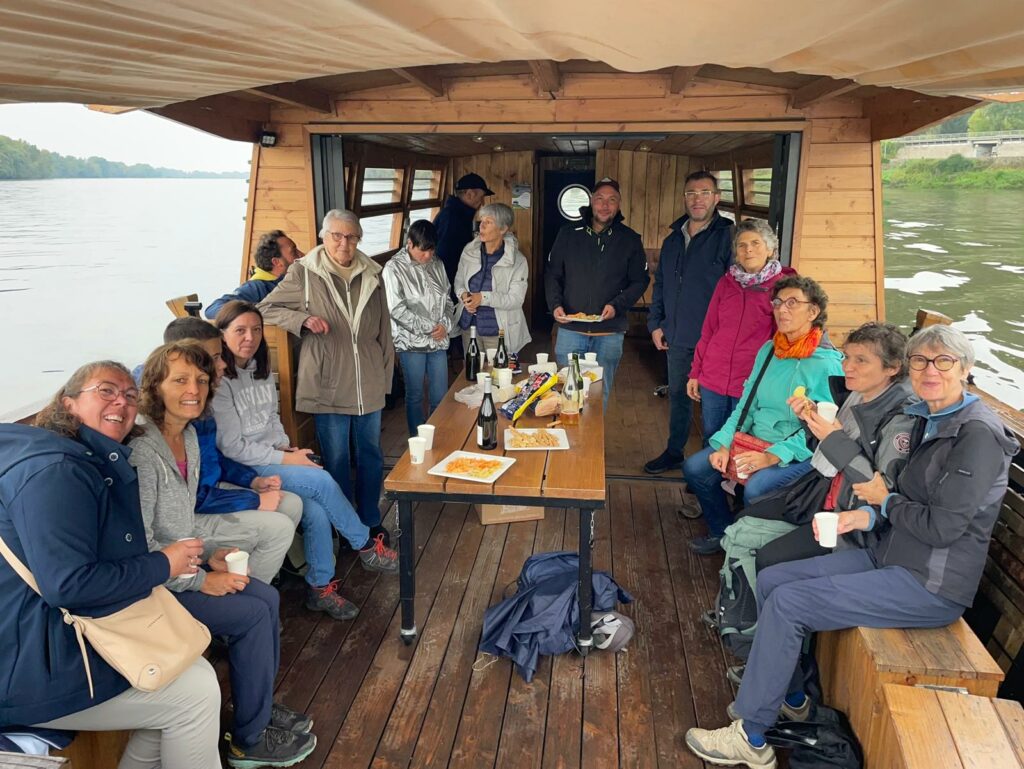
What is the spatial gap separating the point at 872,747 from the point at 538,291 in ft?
27.2

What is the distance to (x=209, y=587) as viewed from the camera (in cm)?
229

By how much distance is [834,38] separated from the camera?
66.4 inches

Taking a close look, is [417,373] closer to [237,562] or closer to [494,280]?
[494,280]

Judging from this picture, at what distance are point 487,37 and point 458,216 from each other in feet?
15.2

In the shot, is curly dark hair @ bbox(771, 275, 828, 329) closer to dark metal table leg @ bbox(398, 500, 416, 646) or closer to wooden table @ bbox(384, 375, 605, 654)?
wooden table @ bbox(384, 375, 605, 654)

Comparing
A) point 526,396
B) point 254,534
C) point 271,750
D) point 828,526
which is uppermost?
point 526,396

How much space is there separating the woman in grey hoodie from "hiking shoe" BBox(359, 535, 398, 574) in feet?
3.54

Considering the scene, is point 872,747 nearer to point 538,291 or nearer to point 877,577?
point 877,577

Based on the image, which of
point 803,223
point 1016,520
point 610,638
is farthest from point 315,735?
point 803,223

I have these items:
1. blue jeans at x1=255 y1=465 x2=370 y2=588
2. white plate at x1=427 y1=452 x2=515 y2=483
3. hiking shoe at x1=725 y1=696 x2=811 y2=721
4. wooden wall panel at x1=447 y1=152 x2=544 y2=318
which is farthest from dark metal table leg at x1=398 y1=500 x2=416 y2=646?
wooden wall panel at x1=447 y1=152 x2=544 y2=318

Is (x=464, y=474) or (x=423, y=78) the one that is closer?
(x=464, y=474)

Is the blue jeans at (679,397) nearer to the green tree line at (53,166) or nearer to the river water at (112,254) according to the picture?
the river water at (112,254)

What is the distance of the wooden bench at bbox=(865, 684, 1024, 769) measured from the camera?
1.76m

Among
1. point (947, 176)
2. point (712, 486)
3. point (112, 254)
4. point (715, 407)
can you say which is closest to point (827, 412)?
point (712, 486)
